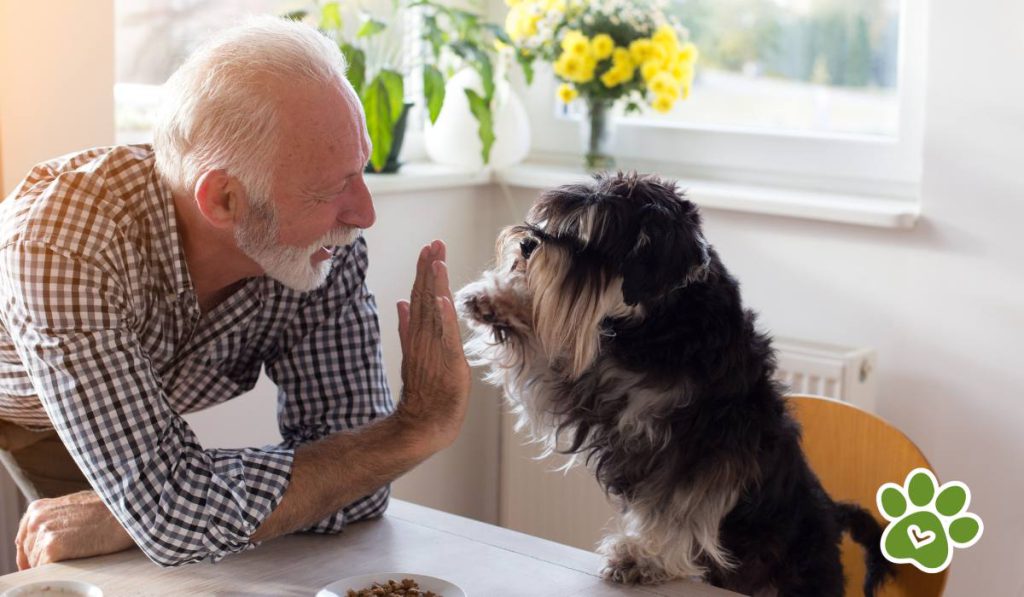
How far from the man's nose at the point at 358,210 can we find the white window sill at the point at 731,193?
0.69m

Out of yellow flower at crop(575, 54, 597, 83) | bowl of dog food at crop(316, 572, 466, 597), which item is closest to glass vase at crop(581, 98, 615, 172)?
yellow flower at crop(575, 54, 597, 83)

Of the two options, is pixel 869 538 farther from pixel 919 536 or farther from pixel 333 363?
pixel 333 363

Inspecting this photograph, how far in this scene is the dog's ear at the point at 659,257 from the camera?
1.48 metres

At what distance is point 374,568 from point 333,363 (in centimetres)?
38

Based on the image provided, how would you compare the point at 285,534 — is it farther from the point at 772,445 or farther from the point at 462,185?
the point at 462,185

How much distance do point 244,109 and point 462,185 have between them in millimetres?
1601

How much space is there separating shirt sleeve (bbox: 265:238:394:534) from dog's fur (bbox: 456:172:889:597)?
1.07 feet

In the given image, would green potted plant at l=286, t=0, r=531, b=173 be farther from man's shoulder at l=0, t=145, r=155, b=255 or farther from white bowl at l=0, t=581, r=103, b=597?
white bowl at l=0, t=581, r=103, b=597

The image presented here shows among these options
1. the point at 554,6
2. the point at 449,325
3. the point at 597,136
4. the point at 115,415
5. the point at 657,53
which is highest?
the point at 554,6

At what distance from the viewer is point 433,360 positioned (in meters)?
1.72

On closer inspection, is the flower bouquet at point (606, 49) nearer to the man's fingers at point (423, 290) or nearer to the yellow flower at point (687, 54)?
the yellow flower at point (687, 54)

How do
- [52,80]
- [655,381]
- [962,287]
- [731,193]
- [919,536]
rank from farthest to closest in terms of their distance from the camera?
[731,193] < [962,287] < [52,80] < [919,536] < [655,381]

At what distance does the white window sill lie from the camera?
263 centimetres

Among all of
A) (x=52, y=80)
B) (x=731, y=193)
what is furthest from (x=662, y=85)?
(x=52, y=80)
